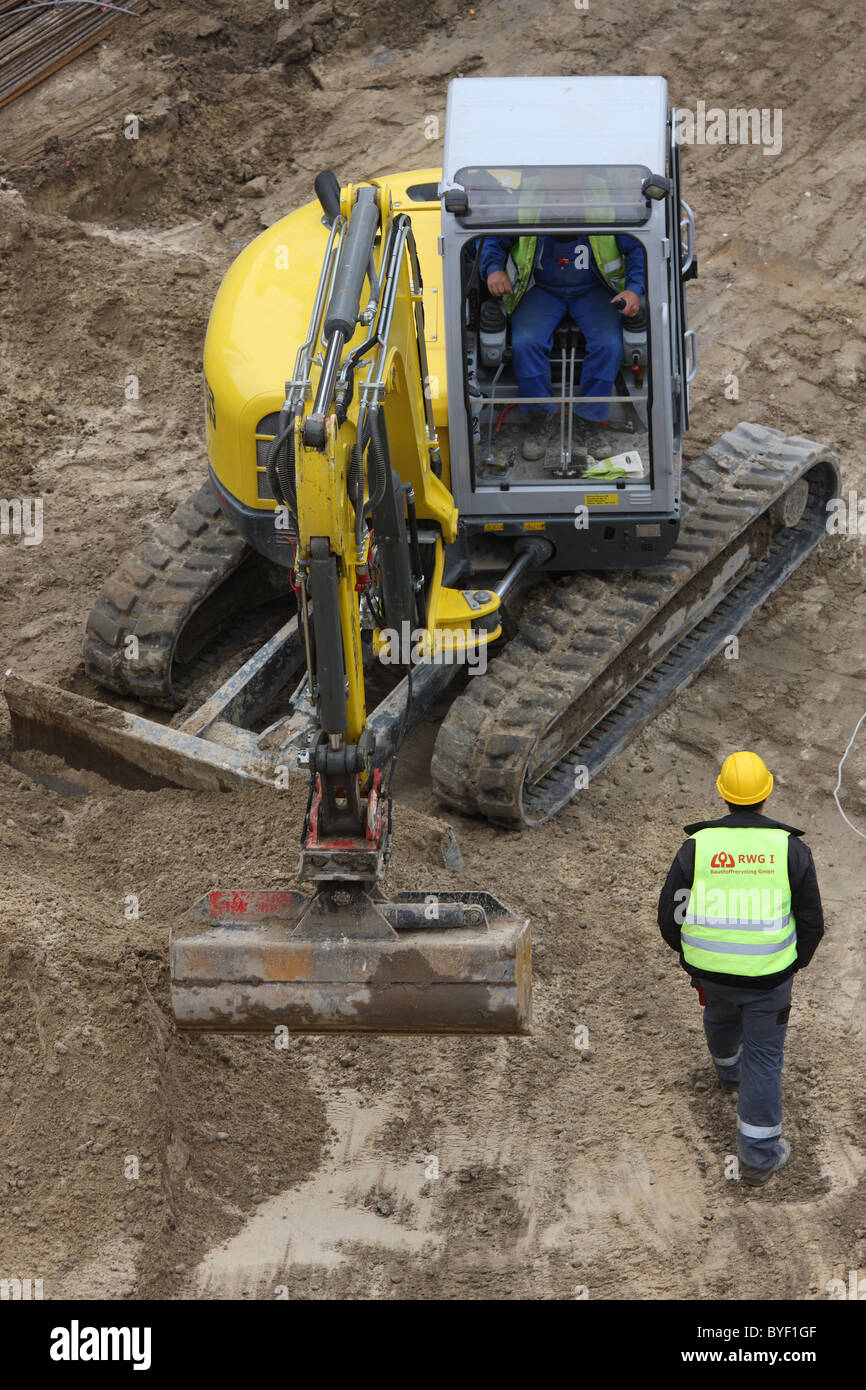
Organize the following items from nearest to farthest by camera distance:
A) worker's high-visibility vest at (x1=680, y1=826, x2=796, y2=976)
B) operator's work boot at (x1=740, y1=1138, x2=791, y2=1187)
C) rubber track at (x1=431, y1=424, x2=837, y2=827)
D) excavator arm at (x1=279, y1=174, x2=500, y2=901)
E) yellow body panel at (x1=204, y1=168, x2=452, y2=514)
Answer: excavator arm at (x1=279, y1=174, x2=500, y2=901)
worker's high-visibility vest at (x1=680, y1=826, x2=796, y2=976)
operator's work boot at (x1=740, y1=1138, x2=791, y2=1187)
rubber track at (x1=431, y1=424, x2=837, y2=827)
yellow body panel at (x1=204, y1=168, x2=452, y2=514)

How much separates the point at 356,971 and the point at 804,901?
1.52 meters

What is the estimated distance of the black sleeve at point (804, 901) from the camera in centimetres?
559

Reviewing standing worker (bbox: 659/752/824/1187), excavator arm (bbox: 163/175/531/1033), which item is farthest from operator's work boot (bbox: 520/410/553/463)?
standing worker (bbox: 659/752/824/1187)

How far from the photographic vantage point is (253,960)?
5.41 metres

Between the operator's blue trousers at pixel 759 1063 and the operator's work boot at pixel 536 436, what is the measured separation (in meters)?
3.21

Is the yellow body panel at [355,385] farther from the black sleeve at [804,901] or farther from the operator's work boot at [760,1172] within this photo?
the operator's work boot at [760,1172]

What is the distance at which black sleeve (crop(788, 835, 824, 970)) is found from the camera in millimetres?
5586

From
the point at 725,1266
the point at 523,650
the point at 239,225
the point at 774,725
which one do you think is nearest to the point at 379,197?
the point at 523,650

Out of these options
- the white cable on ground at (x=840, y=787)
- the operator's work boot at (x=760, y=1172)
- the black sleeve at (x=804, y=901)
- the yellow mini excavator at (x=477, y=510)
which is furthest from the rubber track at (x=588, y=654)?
the operator's work boot at (x=760, y=1172)

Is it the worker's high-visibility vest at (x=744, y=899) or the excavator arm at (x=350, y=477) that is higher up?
the excavator arm at (x=350, y=477)

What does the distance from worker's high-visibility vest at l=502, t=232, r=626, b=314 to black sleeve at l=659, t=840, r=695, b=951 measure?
3.17 meters

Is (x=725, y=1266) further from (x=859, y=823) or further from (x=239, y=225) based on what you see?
(x=239, y=225)
